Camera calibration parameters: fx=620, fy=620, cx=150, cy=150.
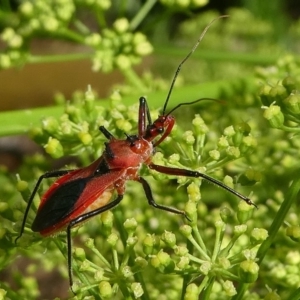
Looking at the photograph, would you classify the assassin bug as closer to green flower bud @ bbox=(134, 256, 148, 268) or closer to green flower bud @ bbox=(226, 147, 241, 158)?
green flower bud @ bbox=(226, 147, 241, 158)

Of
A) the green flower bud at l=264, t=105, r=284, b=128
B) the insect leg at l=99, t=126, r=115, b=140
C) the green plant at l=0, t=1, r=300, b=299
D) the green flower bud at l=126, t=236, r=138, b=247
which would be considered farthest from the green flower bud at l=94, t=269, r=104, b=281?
the green flower bud at l=264, t=105, r=284, b=128

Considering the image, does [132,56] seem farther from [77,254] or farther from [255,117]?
[77,254]

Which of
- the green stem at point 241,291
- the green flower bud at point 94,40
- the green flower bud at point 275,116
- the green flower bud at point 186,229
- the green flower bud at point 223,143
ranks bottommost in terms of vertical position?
the green stem at point 241,291

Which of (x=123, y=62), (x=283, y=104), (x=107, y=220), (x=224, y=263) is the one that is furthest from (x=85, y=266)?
(x=123, y=62)

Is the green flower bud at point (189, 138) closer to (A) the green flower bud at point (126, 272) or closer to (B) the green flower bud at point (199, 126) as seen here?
(B) the green flower bud at point (199, 126)

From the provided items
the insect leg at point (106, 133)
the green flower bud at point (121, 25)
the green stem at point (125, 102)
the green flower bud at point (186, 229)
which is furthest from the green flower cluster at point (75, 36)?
the green flower bud at point (186, 229)

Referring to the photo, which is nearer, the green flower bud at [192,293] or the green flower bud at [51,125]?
the green flower bud at [192,293]
